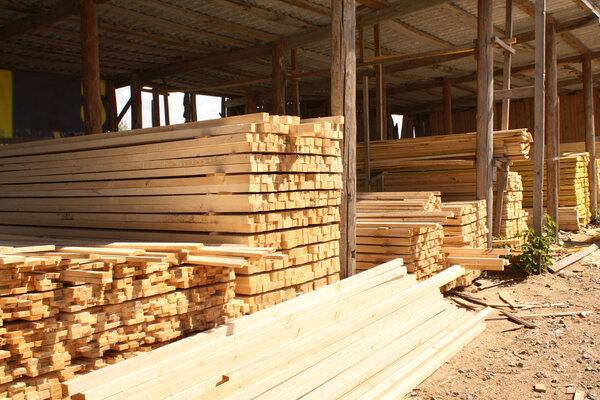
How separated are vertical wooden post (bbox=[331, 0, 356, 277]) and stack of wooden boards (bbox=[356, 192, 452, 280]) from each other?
1.05 meters

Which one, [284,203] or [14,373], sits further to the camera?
[284,203]

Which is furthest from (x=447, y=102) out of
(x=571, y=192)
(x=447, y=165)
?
(x=447, y=165)

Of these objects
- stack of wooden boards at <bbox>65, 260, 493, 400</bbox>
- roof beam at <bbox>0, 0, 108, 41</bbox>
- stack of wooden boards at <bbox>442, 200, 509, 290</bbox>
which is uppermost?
roof beam at <bbox>0, 0, 108, 41</bbox>

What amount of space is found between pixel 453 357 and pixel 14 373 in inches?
177

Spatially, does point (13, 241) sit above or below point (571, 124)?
below

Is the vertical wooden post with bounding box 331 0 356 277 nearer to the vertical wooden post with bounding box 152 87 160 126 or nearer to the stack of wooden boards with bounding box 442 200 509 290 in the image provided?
the stack of wooden boards with bounding box 442 200 509 290

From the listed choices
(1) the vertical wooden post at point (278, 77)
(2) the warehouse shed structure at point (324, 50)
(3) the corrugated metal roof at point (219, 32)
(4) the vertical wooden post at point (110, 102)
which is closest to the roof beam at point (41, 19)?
(2) the warehouse shed structure at point (324, 50)

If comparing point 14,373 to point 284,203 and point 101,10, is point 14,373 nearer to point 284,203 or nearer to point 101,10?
point 284,203

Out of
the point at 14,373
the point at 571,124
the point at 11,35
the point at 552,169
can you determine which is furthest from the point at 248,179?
the point at 571,124

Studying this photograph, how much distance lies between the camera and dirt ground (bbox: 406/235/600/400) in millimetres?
5340

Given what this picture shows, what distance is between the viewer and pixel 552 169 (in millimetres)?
13352

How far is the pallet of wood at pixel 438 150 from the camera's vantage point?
10398mm

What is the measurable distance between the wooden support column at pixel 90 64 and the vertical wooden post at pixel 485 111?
6584 millimetres

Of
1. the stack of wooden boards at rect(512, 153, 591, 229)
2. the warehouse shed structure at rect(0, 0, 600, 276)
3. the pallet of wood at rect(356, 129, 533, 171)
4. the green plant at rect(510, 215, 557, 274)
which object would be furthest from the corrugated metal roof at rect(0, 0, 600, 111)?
the green plant at rect(510, 215, 557, 274)
